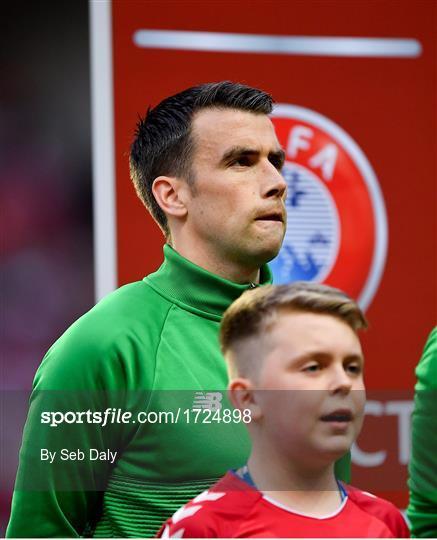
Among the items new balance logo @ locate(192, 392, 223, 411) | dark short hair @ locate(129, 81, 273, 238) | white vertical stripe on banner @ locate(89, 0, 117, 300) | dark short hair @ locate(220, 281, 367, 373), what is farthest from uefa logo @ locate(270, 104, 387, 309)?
dark short hair @ locate(220, 281, 367, 373)

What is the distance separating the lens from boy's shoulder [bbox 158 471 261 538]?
3.62 feet

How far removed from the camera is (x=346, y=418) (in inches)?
44.1

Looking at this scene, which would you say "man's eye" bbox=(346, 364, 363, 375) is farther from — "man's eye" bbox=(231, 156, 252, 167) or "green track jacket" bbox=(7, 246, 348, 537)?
"man's eye" bbox=(231, 156, 252, 167)

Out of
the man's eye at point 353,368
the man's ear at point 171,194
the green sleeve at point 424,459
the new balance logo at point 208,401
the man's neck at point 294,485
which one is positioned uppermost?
the man's ear at point 171,194

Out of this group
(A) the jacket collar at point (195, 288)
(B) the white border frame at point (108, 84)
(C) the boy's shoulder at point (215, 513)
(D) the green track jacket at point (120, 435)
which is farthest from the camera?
(B) the white border frame at point (108, 84)

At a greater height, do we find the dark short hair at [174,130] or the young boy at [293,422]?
the dark short hair at [174,130]

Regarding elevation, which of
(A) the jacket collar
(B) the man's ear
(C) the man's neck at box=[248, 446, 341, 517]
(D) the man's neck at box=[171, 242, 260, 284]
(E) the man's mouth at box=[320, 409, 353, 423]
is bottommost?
(C) the man's neck at box=[248, 446, 341, 517]

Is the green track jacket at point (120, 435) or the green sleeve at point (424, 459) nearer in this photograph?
the green track jacket at point (120, 435)

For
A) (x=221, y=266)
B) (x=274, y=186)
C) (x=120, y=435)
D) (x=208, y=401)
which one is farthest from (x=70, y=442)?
(x=274, y=186)

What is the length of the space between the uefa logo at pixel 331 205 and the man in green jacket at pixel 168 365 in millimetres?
1132

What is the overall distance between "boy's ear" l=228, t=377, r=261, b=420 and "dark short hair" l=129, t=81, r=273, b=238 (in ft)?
1.43

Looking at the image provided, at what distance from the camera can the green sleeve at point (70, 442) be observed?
54.8 inches

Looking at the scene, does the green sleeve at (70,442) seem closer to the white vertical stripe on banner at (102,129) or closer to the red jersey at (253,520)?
the red jersey at (253,520)

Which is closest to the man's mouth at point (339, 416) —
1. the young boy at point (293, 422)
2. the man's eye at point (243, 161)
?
the young boy at point (293, 422)
